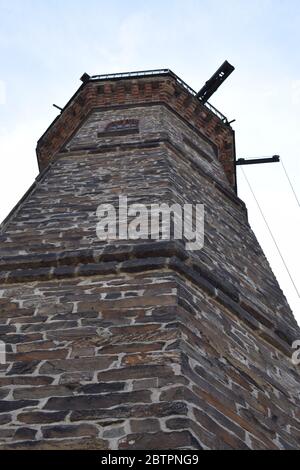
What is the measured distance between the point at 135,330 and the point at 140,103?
9388 millimetres

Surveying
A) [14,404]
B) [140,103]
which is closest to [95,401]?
[14,404]

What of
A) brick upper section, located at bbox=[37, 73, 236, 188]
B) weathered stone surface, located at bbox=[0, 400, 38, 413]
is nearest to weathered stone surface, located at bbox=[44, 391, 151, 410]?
weathered stone surface, located at bbox=[0, 400, 38, 413]

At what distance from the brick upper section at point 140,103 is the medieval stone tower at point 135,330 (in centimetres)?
479

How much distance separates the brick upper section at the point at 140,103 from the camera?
45.1ft

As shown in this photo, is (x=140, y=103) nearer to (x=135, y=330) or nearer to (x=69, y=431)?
(x=135, y=330)

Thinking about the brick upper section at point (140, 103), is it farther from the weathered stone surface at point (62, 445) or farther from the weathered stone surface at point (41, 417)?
the weathered stone surface at point (62, 445)

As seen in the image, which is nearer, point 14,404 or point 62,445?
point 62,445

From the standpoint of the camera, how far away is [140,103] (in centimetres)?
1348

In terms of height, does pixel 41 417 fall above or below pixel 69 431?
above

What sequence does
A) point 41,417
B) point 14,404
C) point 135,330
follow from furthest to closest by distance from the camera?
point 135,330 → point 14,404 → point 41,417

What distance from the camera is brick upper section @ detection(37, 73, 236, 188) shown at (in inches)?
541

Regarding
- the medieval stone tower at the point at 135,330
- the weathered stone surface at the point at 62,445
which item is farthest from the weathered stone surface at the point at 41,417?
the weathered stone surface at the point at 62,445

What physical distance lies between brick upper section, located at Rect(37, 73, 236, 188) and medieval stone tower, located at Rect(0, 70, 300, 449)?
479 centimetres

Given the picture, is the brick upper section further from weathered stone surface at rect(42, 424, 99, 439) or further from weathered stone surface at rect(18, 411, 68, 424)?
weathered stone surface at rect(42, 424, 99, 439)
